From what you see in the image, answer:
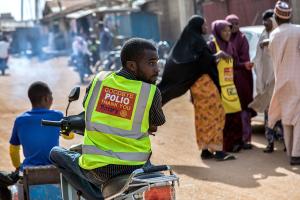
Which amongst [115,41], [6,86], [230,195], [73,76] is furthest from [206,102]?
[115,41]

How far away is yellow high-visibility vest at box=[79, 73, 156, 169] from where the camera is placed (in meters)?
3.42

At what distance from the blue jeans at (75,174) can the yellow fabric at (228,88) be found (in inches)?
165

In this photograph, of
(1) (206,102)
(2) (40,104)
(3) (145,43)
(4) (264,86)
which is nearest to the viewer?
(3) (145,43)

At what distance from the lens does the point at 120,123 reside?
11.2ft

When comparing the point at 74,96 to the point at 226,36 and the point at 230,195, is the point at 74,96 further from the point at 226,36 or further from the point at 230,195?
the point at 226,36

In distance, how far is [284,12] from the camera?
6.96 m

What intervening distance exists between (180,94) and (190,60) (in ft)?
1.65

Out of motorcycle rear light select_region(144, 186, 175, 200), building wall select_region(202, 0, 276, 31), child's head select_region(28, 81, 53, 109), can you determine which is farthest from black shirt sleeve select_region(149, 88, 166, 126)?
building wall select_region(202, 0, 276, 31)

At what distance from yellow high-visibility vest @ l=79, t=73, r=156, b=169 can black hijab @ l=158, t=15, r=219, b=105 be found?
4070mm

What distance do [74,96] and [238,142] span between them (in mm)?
4575

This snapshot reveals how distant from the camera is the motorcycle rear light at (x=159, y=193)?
10.2 ft

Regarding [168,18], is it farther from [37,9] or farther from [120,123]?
[37,9]

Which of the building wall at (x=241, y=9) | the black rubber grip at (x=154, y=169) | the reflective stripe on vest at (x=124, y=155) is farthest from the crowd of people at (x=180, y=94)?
the building wall at (x=241, y=9)

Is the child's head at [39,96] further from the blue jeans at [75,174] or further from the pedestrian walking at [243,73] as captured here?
the pedestrian walking at [243,73]
